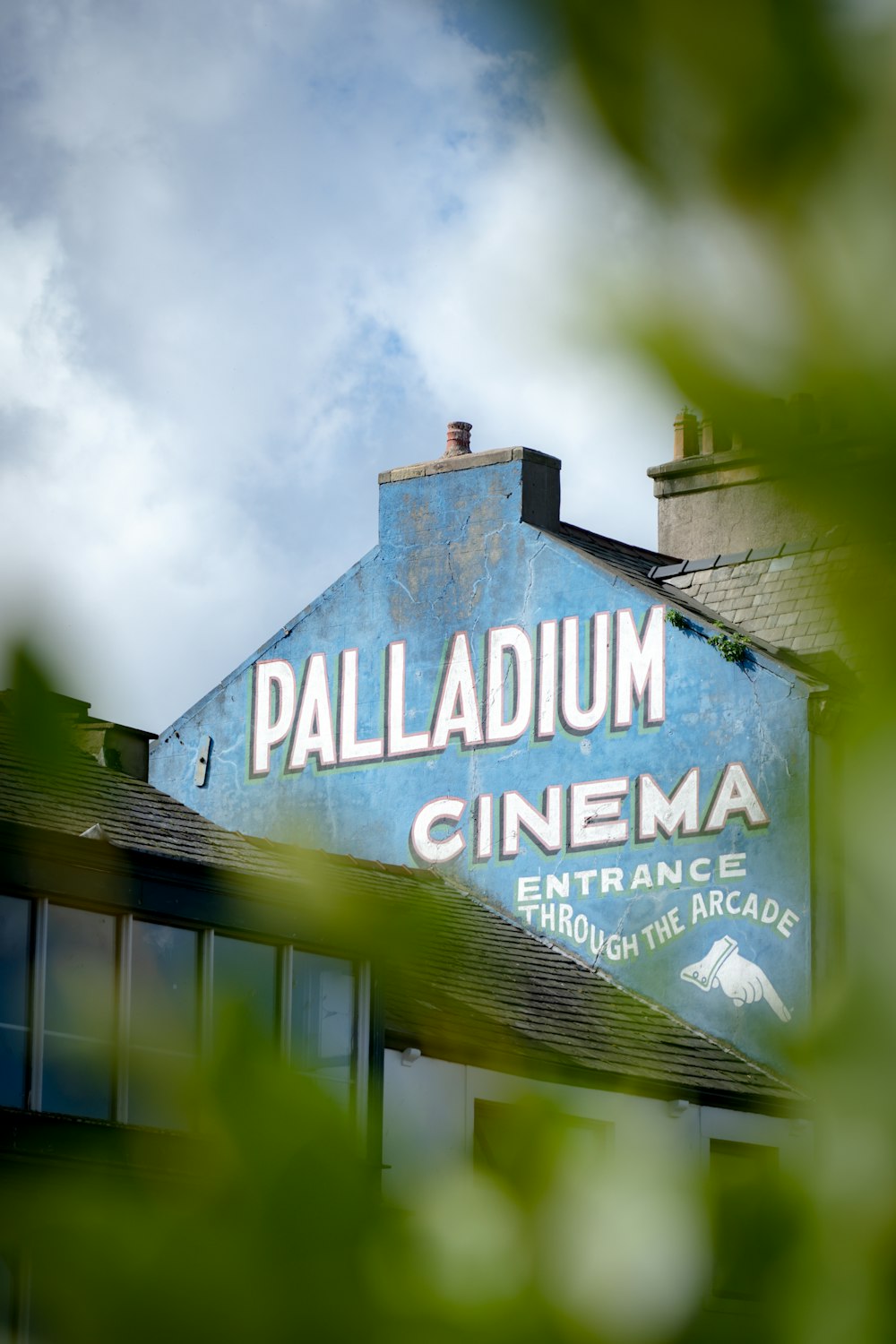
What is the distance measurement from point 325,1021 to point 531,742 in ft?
24.2

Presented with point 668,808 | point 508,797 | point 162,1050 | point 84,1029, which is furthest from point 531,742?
point 162,1050

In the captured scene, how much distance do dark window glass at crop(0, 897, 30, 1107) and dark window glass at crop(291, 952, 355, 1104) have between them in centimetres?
208

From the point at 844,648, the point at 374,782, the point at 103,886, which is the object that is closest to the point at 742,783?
the point at 374,782

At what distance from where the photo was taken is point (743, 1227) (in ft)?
6.92

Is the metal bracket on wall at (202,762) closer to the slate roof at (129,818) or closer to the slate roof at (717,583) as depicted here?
the slate roof at (129,818)

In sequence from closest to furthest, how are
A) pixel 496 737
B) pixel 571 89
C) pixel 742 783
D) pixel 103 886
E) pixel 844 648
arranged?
pixel 571 89
pixel 844 648
pixel 103 886
pixel 742 783
pixel 496 737

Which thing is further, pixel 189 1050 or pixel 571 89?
pixel 189 1050

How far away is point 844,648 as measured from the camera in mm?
2252

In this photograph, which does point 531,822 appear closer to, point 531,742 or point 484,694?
point 531,742

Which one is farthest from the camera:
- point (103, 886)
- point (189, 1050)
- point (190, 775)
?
point (190, 775)

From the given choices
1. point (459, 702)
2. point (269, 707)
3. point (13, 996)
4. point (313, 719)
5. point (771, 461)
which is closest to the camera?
point (771, 461)

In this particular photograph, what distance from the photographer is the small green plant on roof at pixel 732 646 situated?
68.5 ft

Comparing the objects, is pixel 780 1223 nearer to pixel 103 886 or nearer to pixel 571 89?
pixel 571 89

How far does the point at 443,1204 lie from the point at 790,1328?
1.15 ft
